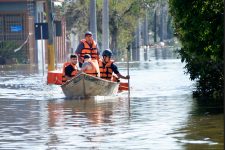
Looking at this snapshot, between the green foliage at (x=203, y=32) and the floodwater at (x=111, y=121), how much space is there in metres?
1.00

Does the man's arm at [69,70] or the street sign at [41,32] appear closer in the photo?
the man's arm at [69,70]

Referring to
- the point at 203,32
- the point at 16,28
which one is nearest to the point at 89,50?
the point at 203,32

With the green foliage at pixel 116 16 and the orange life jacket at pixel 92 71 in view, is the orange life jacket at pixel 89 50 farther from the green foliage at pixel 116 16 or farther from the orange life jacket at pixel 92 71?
the green foliage at pixel 116 16

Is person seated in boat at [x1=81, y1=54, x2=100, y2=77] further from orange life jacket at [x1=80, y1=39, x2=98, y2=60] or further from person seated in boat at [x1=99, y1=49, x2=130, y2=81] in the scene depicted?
orange life jacket at [x1=80, y1=39, x2=98, y2=60]

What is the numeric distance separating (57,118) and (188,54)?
15.6 ft

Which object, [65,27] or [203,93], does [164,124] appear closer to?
[203,93]

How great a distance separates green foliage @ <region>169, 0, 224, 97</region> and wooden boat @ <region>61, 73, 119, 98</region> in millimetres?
3344

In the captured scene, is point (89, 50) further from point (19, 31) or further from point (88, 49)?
point (19, 31)

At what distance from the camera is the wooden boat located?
90.3ft

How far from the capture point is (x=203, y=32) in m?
22.2

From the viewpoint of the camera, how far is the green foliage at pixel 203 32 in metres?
22.0

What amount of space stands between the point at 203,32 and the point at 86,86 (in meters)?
6.28

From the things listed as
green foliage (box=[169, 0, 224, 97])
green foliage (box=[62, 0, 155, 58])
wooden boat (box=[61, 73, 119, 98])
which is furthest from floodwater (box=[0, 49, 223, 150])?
green foliage (box=[62, 0, 155, 58])

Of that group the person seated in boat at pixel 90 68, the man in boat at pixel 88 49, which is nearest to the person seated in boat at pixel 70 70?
the person seated in boat at pixel 90 68
